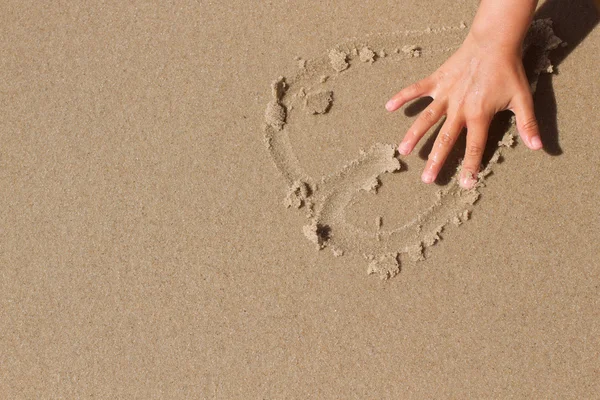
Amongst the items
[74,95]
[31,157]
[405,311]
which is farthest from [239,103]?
[405,311]

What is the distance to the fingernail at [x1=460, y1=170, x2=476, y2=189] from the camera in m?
1.72

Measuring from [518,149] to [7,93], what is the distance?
71.1 inches

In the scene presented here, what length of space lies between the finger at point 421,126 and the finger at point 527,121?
0.24 m

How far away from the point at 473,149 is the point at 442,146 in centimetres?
10

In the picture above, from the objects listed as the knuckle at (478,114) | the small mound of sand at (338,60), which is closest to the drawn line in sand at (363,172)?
the small mound of sand at (338,60)

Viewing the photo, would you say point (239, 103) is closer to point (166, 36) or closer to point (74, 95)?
point (166, 36)

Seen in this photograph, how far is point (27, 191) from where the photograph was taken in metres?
1.84

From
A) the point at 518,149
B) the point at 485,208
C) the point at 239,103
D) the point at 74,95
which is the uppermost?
the point at 74,95

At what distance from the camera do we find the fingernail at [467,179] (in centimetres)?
172

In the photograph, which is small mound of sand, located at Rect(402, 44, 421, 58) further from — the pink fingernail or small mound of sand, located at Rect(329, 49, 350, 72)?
the pink fingernail

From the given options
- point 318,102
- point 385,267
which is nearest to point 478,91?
point 318,102

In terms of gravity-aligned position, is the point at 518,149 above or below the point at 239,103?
below

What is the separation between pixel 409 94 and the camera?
174cm

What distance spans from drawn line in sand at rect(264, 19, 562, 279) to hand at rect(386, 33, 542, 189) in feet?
0.26
